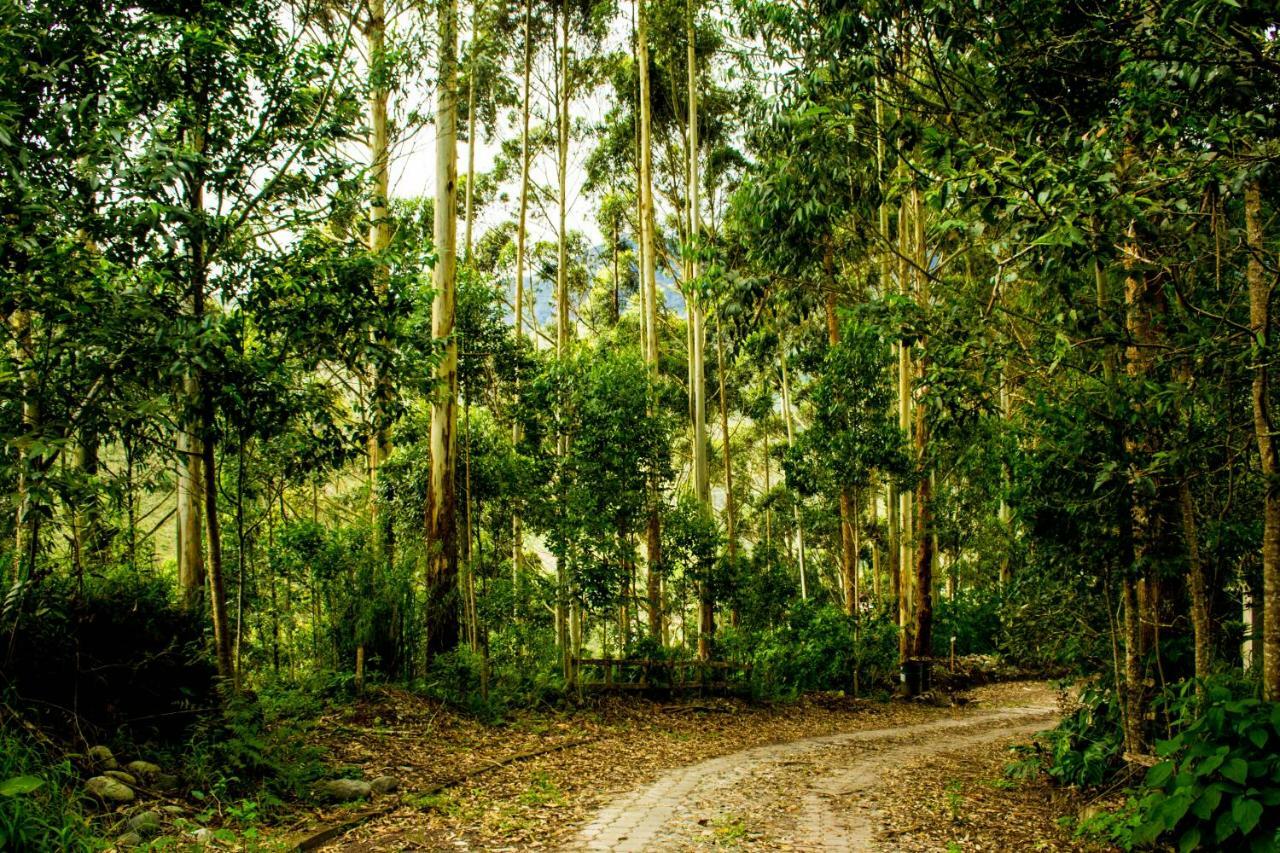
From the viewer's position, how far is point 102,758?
4.55 metres

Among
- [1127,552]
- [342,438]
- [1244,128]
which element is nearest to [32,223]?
[342,438]

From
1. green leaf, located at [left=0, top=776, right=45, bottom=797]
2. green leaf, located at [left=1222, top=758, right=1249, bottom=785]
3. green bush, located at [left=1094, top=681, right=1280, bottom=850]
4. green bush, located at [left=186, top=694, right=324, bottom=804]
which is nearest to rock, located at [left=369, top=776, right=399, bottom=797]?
green bush, located at [left=186, top=694, right=324, bottom=804]

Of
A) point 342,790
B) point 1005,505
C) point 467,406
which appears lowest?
point 342,790

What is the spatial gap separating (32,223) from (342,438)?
244 centimetres

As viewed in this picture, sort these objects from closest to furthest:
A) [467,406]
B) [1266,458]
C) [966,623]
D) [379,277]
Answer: [1266,458] → [379,277] → [467,406] → [966,623]

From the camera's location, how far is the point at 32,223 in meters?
4.00

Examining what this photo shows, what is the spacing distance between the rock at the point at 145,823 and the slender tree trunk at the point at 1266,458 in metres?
5.85

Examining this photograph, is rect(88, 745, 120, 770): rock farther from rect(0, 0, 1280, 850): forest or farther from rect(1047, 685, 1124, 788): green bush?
rect(1047, 685, 1124, 788): green bush

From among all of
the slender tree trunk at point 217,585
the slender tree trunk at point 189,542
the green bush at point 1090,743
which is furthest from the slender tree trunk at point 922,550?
the slender tree trunk at point 217,585

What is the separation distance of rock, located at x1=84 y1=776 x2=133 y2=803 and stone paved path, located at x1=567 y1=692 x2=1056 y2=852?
2446 mm

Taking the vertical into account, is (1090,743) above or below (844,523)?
below

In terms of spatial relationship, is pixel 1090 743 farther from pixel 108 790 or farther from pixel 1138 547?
pixel 108 790

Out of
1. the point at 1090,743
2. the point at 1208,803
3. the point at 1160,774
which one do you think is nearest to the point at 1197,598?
the point at 1160,774

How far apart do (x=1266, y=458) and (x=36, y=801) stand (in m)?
6.28
